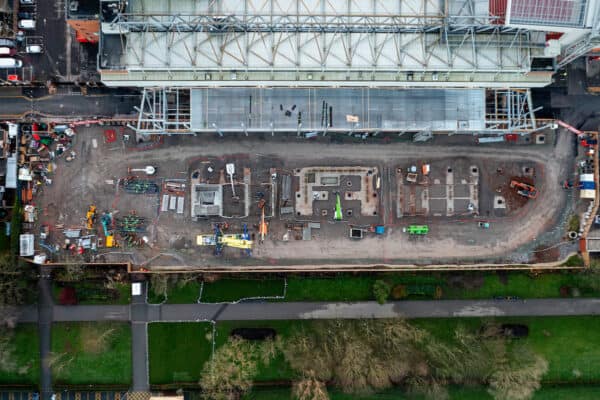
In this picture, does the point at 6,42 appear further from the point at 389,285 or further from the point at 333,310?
the point at 389,285

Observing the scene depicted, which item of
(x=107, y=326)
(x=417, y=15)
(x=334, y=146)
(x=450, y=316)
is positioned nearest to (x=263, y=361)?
(x=107, y=326)

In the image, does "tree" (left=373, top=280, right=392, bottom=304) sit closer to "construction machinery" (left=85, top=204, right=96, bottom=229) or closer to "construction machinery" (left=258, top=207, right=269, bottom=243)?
"construction machinery" (left=258, top=207, right=269, bottom=243)

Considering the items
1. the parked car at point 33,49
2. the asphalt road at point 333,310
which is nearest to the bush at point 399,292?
the asphalt road at point 333,310

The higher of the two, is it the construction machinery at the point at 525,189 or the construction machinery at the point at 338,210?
the construction machinery at the point at 525,189

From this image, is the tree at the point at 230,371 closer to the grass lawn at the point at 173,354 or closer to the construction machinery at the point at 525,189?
the grass lawn at the point at 173,354

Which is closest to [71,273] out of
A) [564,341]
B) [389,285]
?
[389,285]
